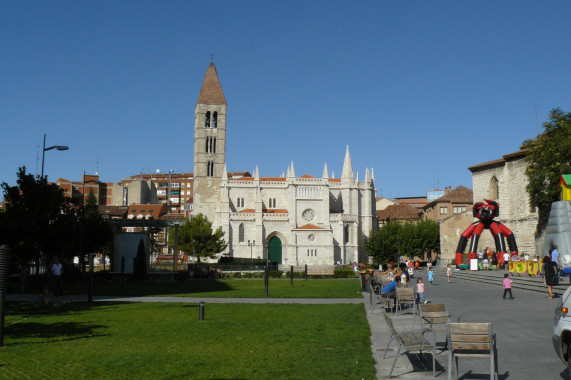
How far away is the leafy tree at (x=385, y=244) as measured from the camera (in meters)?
66.8

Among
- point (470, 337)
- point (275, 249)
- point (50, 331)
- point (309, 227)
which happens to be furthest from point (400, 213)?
point (470, 337)

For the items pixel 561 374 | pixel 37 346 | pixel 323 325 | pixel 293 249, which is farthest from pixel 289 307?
pixel 293 249

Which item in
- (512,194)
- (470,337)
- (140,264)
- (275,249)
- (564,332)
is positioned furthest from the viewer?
(275,249)

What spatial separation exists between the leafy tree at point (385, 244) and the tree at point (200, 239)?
736 inches

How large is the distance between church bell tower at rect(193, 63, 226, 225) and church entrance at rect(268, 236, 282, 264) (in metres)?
9.21

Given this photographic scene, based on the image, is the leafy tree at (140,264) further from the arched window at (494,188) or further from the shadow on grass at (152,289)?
the arched window at (494,188)

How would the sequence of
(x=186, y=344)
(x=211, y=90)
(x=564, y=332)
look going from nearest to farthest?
(x=564, y=332), (x=186, y=344), (x=211, y=90)

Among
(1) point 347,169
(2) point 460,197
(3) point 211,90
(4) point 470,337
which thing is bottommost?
(4) point 470,337

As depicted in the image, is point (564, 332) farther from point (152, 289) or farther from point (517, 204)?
point (517, 204)

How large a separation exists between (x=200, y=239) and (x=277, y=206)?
50.2 ft

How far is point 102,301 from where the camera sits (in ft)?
68.1

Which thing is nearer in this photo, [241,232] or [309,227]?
[309,227]

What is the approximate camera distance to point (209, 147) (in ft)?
262

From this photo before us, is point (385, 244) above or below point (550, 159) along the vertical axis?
below
